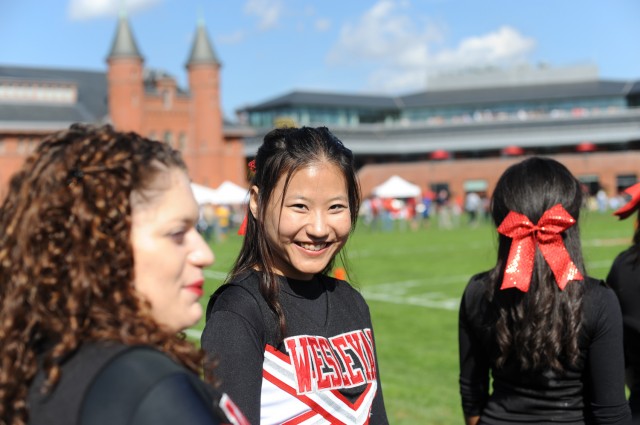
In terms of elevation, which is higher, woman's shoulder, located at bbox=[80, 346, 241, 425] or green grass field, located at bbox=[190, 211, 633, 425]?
woman's shoulder, located at bbox=[80, 346, 241, 425]

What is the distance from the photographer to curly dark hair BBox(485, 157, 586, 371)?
123 inches

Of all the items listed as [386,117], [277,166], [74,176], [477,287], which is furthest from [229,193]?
[386,117]

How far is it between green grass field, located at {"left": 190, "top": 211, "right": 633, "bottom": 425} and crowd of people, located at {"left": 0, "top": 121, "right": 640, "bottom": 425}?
482mm

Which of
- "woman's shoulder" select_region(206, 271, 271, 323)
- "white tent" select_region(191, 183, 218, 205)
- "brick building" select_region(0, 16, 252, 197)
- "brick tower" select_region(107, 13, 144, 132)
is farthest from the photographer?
"brick tower" select_region(107, 13, 144, 132)

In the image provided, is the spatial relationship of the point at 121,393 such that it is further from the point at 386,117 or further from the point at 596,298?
the point at 386,117

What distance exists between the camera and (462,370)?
3525 mm

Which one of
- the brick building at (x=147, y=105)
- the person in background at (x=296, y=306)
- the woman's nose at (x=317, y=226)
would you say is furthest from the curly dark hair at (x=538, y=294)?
the brick building at (x=147, y=105)

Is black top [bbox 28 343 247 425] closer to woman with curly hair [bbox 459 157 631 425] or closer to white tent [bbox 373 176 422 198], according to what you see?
woman with curly hair [bbox 459 157 631 425]

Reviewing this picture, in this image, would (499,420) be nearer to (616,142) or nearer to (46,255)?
(46,255)

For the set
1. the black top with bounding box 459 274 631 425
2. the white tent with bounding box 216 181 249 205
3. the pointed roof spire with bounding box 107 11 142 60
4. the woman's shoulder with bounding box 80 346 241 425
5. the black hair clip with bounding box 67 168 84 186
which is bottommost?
the white tent with bounding box 216 181 249 205

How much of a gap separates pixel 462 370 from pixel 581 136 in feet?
254

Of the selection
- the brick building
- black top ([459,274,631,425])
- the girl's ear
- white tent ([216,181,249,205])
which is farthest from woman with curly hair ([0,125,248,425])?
the brick building

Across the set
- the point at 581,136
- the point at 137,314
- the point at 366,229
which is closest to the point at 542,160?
the point at 137,314

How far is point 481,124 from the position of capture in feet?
259
